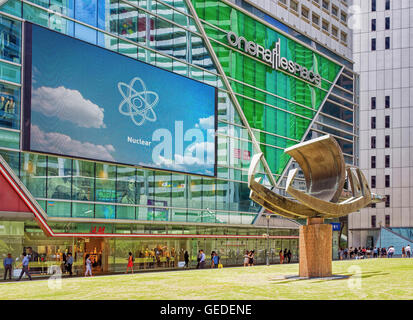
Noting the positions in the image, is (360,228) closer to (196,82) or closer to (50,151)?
(196,82)

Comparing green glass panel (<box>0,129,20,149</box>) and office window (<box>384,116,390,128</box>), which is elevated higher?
office window (<box>384,116,390,128</box>)

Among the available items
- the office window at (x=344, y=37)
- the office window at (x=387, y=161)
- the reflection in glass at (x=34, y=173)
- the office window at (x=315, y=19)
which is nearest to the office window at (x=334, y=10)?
the office window at (x=344, y=37)

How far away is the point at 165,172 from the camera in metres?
44.9

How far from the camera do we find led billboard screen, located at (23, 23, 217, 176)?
35.9 meters

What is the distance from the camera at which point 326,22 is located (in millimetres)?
71938

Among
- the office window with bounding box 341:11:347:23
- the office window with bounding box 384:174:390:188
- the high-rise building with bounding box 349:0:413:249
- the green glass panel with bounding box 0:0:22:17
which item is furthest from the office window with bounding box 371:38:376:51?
the green glass panel with bounding box 0:0:22:17

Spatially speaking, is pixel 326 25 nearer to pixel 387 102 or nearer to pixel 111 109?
pixel 387 102

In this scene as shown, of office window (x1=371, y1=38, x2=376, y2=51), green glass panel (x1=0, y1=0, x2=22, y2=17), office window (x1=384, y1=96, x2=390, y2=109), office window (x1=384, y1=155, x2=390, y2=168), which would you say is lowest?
office window (x1=384, y1=155, x2=390, y2=168)

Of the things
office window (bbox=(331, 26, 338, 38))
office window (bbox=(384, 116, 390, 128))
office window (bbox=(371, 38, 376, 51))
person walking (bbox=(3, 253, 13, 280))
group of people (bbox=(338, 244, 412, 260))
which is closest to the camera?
person walking (bbox=(3, 253, 13, 280))

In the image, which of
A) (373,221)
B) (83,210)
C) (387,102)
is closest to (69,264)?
(83,210)

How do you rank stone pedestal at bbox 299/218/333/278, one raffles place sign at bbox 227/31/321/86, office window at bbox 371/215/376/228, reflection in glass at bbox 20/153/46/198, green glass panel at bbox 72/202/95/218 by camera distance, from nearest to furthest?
1. stone pedestal at bbox 299/218/333/278
2. reflection in glass at bbox 20/153/46/198
3. green glass panel at bbox 72/202/95/218
4. one raffles place sign at bbox 227/31/321/86
5. office window at bbox 371/215/376/228

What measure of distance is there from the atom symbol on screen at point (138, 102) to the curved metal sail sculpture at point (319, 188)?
15264mm

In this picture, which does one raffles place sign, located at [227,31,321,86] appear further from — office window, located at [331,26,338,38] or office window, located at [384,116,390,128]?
office window, located at [384,116,390,128]

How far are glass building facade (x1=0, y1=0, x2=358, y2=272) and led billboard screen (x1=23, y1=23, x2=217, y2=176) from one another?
0.71 m
